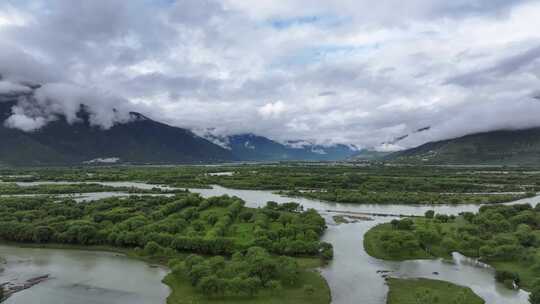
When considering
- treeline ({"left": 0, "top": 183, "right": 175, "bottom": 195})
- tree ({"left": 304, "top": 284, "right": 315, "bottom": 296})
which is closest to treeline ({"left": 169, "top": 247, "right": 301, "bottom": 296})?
tree ({"left": 304, "top": 284, "right": 315, "bottom": 296})

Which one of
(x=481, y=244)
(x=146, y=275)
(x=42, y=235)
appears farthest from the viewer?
(x=42, y=235)

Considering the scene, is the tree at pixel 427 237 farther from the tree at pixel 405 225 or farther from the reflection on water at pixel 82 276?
the reflection on water at pixel 82 276

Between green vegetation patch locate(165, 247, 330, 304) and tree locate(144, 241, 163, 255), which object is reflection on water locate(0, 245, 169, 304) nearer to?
tree locate(144, 241, 163, 255)

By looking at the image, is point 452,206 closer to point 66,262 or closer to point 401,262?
point 401,262

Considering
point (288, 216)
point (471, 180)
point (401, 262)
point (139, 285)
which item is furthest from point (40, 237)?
point (471, 180)

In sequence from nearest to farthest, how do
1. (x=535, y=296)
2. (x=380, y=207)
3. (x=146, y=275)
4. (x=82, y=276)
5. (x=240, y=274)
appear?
(x=535, y=296) → (x=240, y=274) → (x=82, y=276) → (x=146, y=275) → (x=380, y=207)

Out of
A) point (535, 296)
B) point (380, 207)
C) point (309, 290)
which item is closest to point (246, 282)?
point (309, 290)

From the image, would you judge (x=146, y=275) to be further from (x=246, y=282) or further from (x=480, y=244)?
(x=480, y=244)
